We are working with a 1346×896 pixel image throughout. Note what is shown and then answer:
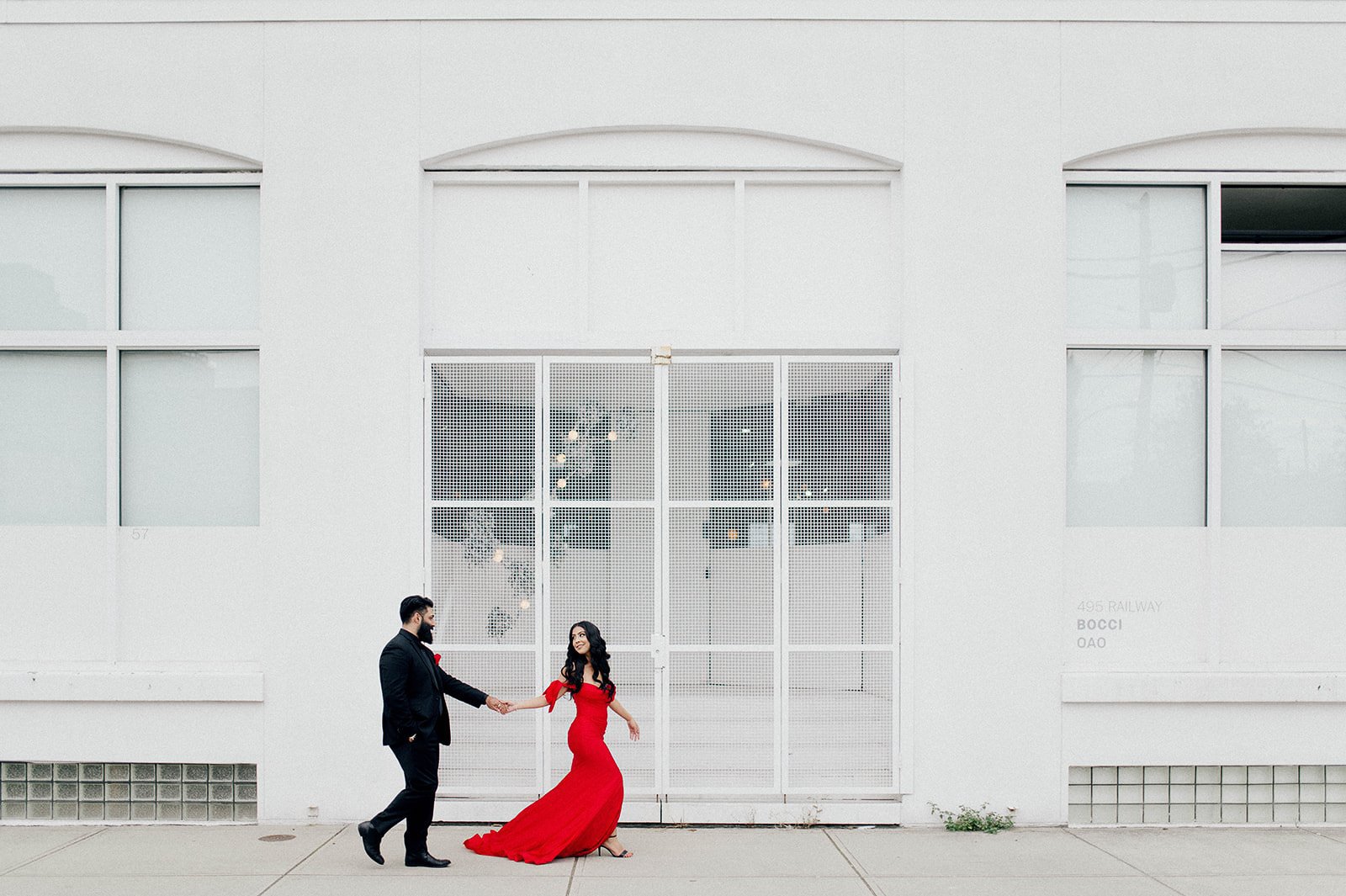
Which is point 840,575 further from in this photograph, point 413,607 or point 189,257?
point 189,257

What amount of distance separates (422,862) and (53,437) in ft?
13.8

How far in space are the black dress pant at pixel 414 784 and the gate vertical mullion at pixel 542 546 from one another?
1.23m

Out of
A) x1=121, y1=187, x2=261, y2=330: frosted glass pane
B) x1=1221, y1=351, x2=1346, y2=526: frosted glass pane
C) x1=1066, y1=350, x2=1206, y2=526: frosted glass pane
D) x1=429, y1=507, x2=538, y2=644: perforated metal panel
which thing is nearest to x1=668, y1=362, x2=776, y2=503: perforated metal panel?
x1=429, y1=507, x2=538, y2=644: perforated metal panel

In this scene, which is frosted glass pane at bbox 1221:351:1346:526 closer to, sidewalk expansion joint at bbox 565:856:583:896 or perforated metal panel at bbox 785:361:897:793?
perforated metal panel at bbox 785:361:897:793

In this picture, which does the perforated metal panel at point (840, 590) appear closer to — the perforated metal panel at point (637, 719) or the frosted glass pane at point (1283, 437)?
the perforated metal panel at point (637, 719)

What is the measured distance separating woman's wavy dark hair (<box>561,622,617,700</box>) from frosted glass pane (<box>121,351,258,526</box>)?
273 centimetres

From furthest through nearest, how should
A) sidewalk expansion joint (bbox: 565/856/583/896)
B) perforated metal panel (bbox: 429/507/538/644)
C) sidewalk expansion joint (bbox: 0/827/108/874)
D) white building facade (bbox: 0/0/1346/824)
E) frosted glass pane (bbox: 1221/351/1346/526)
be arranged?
frosted glass pane (bbox: 1221/351/1346/526) < perforated metal panel (bbox: 429/507/538/644) < white building facade (bbox: 0/0/1346/824) < sidewalk expansion joint (bbox: 0/827/108/874) < sidewalk expansion joint (bbox: 565/856/583/896)

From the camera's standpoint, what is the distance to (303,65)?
7.38 meters

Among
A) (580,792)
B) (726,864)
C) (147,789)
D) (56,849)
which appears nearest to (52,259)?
(147,789)

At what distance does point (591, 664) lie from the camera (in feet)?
21.5

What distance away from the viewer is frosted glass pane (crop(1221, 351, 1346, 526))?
752cm

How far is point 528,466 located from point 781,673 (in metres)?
2.36

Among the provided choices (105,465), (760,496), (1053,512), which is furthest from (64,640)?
(1053,512)

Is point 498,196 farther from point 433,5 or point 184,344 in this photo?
point 184,344
